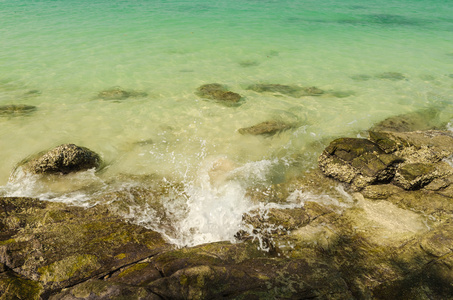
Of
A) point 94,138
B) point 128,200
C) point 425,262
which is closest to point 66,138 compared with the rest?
point 94,138

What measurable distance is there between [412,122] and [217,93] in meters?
6.26

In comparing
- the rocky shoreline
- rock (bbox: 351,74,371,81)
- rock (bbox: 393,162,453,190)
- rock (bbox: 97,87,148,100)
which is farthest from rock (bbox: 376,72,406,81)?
rock (bbox: 97,87,148,100)

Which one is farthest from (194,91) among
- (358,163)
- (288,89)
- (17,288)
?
(17,288)

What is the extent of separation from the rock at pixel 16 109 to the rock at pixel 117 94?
80.9 inches

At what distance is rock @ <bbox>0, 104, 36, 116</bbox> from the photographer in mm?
8211

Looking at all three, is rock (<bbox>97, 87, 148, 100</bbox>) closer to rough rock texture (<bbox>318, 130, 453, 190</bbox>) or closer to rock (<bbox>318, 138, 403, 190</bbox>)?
rock (<bbox>318, 138, 403, 190</bbox>)

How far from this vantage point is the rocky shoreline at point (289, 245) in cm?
294

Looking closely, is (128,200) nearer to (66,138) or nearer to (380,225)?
(66,138)

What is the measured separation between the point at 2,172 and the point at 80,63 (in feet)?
26.6

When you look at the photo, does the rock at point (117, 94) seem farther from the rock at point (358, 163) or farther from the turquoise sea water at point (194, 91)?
the rock at point (358, 163)

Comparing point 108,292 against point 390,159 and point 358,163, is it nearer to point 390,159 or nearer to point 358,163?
point 358,163

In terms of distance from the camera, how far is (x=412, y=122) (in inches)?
330

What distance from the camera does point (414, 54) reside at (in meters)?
14.8

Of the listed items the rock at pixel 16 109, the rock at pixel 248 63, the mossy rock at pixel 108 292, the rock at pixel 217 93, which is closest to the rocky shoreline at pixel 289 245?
the mossy rock at pixel 108 292
